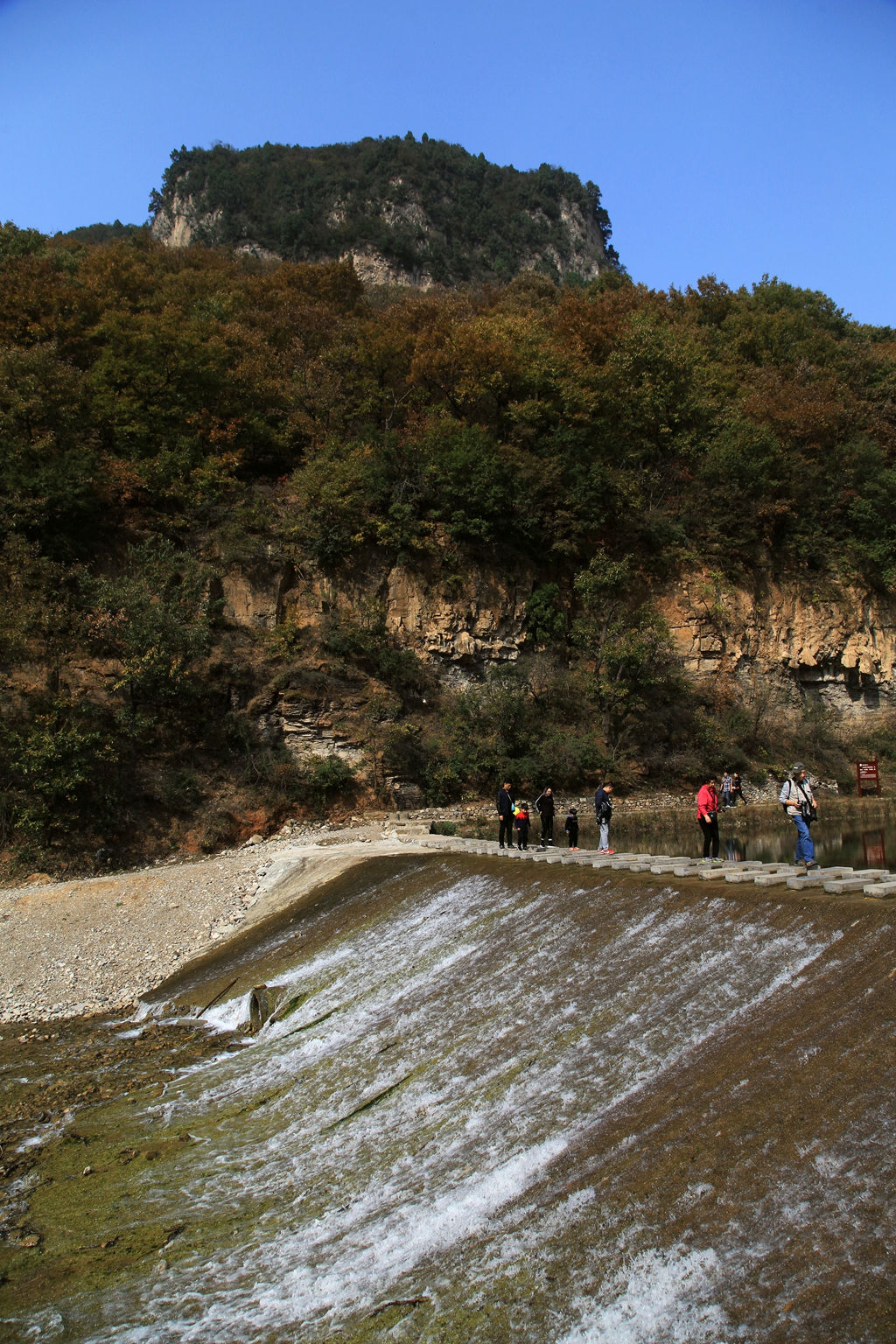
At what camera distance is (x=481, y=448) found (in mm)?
33812

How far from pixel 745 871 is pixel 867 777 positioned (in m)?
24.8

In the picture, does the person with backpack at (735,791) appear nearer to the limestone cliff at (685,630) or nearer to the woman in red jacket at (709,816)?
the limestone cliff at (685,630)

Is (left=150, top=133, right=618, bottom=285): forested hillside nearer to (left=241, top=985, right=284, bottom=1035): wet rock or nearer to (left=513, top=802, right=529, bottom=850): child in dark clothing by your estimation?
(left=513, top=802, right=529, bottom=850): child in dark clothing

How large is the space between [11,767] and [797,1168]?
864 inches

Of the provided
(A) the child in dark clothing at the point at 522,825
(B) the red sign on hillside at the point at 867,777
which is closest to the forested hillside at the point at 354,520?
(B) the red sign on hillside at the point at 867,777

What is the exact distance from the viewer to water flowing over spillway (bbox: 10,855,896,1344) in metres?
4.92

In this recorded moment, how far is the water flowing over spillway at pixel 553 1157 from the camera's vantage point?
16.1 feet

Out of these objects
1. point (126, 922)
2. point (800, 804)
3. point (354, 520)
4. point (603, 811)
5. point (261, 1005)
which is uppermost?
point (354, 520)

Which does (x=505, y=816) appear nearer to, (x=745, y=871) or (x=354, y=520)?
(x=745, y=871)

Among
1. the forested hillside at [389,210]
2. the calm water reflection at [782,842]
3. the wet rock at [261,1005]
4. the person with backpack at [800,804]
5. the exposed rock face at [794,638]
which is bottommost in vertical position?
the wet rock at [261,1005]

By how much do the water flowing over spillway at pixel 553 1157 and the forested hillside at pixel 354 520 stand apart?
15.7 meters

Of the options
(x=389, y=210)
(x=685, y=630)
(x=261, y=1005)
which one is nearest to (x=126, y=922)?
(x=261, y=1005)

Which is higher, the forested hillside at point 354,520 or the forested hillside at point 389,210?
the forested hillside at point 389,210

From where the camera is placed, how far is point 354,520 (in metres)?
32.8
